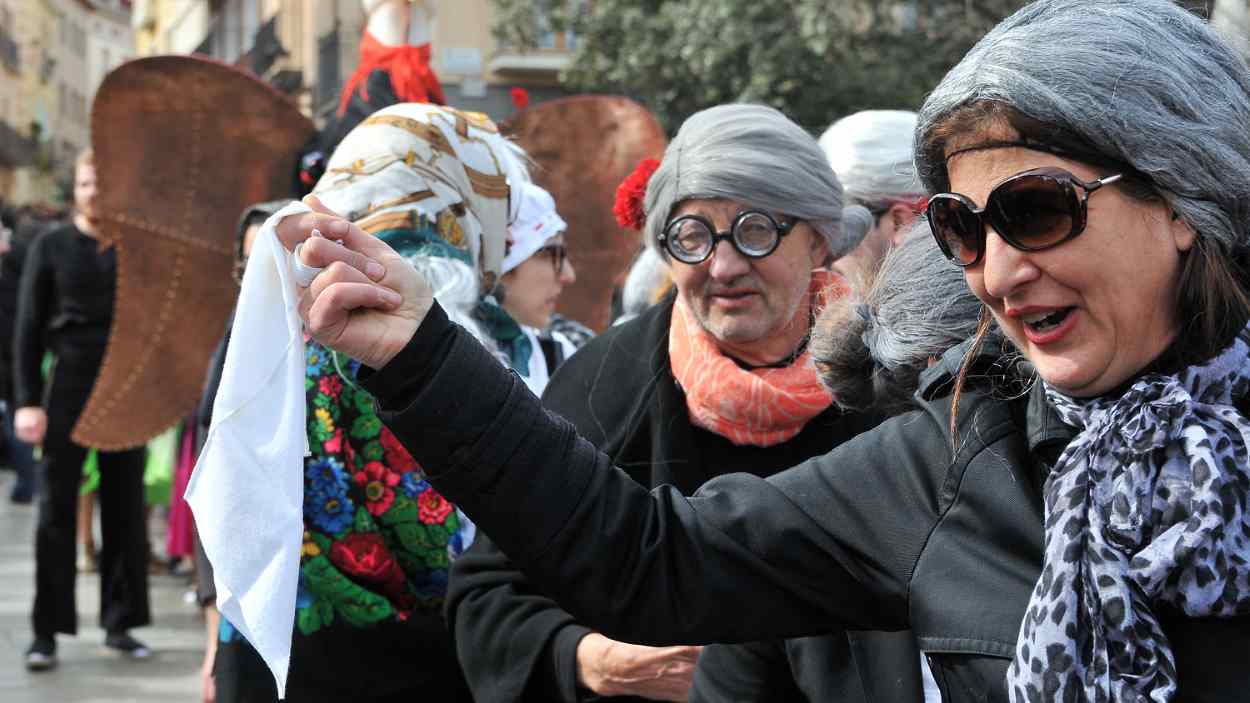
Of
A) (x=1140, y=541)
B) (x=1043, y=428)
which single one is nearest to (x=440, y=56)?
(x=1043, y=428)

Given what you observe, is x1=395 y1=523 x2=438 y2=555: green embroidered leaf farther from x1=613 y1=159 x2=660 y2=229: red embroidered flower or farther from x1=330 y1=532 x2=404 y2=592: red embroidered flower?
x1=613 y1=159 x2=660 y2=229: red embroidered flower

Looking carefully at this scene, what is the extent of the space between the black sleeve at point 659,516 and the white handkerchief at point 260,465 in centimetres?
22

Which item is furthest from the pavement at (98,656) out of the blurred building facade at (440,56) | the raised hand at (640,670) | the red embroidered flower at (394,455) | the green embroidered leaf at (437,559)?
the blurred building facade at (440,56)

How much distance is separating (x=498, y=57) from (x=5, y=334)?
11.2 metres

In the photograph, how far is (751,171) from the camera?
3.03 m

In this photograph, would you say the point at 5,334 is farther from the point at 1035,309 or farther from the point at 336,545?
the point at 1035,309

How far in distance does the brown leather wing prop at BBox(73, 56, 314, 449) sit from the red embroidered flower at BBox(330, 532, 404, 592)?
208cm

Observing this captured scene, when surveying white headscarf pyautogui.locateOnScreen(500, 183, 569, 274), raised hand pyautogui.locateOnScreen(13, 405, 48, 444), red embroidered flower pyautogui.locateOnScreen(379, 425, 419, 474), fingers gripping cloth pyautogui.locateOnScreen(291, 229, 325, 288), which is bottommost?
raised hand pyautogui.locateOnScreen(13, 405, 48, 444)

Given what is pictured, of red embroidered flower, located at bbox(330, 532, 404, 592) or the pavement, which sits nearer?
red embroidered flower, located at bbox(330, 532, 404, 592)

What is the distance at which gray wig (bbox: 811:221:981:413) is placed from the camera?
2.06 meters

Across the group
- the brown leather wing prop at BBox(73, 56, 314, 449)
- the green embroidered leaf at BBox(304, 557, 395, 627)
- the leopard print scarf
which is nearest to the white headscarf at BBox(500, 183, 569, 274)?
the green embroidered leaf at BBox(304, 557, 395, 627)

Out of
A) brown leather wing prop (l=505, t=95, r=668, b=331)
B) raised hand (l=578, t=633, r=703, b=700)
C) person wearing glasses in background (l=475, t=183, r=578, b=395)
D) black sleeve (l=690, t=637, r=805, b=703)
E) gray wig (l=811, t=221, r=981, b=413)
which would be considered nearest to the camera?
gray wig (l=811, t=221, r=981, b=413)

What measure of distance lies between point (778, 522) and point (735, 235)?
3.92 ft

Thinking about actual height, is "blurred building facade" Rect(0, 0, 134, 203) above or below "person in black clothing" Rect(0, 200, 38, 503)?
below
